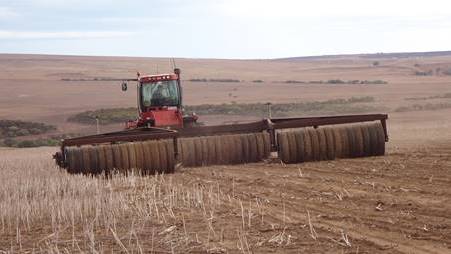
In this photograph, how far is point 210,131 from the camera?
15.4 metres

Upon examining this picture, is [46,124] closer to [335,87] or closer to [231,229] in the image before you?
[335,87]

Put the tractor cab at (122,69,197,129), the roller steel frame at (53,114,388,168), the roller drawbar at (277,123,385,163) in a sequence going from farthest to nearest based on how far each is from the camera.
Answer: the tractor cab at (122,69,197,129) < the roller drawbar at (277,123,385,163) < the roller steel frame at (53,114,388,168)

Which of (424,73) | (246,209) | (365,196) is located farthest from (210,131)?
(424,73)

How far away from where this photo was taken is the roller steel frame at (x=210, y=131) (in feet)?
46.1

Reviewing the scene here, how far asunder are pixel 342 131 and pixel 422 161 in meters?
2.39

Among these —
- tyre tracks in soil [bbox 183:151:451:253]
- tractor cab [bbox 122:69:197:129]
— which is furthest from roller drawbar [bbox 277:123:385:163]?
tractor cab [bbox 122:69:197:129]

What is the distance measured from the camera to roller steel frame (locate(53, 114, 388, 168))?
14.1 metres

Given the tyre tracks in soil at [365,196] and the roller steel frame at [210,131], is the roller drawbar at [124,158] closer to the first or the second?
the roller steel frame at [210,131]

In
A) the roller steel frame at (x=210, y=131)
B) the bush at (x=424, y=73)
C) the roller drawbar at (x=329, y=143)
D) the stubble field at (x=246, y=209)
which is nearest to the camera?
the stubble field at (x=246, y=209)

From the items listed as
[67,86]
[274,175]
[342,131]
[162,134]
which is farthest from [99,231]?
[67,86]

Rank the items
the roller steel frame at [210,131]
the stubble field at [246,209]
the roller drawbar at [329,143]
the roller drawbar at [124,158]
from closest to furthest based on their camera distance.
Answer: the stubble field at [246,209]
the roller drawbar at [124,158]
the roller steel frame at [210,131]
the roller drawbar at [329,143]

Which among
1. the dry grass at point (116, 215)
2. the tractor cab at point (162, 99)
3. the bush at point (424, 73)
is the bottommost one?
the dry grass at point (116, 215)

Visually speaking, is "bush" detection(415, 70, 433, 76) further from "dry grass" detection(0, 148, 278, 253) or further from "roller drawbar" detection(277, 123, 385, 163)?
"dry grass" detection(0, 148, 278, 253)

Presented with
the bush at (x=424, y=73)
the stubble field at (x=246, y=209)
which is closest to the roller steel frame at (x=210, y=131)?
the stubble field at (x=246, y=209)
